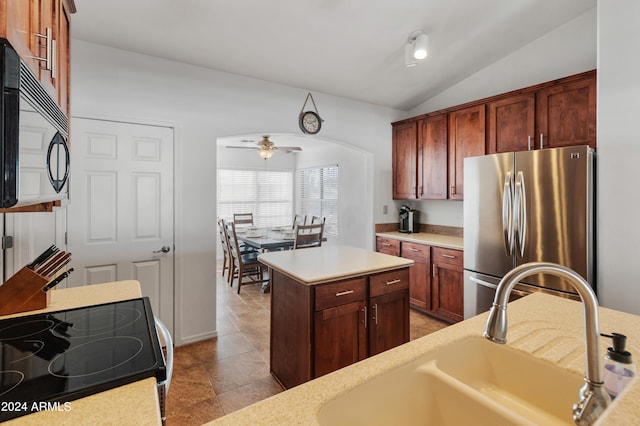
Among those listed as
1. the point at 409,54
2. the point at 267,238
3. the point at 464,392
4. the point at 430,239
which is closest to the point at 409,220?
the point at 430,239

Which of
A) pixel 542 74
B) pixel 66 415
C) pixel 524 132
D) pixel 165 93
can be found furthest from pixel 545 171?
pixel 165 93

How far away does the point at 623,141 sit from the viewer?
2166 mm

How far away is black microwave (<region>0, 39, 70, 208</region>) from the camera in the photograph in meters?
0.59

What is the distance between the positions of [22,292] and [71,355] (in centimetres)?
59

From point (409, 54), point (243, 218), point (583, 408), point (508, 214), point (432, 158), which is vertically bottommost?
point (583, 408)

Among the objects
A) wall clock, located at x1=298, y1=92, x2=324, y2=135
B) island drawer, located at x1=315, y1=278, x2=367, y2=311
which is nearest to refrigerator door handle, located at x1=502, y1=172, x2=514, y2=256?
island drawer, located at x1=315, y1=278, x2=367, y2=311

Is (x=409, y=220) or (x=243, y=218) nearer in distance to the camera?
(x=409, y=220)

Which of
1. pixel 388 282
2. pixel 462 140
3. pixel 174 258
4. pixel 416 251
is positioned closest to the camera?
pixel 388 282

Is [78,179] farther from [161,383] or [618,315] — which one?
[618,315]

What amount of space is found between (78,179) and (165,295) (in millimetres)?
1220

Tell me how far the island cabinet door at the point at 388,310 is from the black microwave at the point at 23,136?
1.89 meters

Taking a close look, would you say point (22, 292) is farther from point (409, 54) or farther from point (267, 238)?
point (267, 238)

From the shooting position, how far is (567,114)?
8.89ft

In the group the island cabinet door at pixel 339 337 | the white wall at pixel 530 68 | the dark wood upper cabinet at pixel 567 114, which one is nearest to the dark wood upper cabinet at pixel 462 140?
the white wall at pixel 530 68
